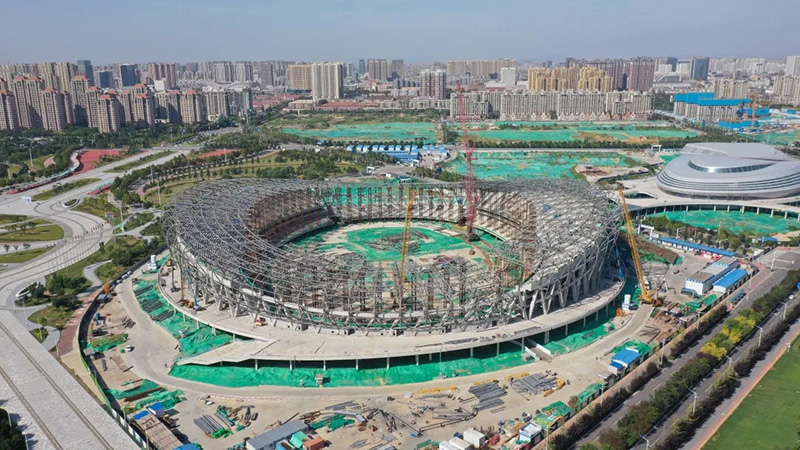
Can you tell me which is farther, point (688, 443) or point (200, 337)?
point (200, 337)

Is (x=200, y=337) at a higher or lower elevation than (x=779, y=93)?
lower

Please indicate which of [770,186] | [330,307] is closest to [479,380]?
[330,307]

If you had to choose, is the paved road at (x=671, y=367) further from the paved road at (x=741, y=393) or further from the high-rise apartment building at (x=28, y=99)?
the high-rise apartment building at (x=28, y=99)

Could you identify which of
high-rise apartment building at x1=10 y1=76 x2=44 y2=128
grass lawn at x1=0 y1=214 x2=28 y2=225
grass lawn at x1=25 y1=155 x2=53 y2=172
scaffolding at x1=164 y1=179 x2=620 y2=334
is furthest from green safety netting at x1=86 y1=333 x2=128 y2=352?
high-rise apartment building at x1=10 y1=76 x2=44 y2=128

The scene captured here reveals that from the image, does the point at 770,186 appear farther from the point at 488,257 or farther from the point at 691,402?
the point at 691,402

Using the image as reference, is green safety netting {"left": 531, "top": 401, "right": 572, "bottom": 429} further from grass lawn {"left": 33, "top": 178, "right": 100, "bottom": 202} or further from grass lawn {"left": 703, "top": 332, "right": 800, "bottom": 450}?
grass lawn {"left": 33, "top": 178, "right": 100, "bottom": 202}

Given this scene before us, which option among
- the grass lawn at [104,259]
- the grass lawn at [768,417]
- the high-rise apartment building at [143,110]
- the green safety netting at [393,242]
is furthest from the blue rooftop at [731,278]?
the high-rise apartment building at [143,110]
